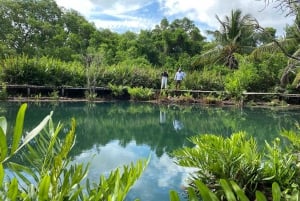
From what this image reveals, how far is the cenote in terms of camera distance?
221 inches

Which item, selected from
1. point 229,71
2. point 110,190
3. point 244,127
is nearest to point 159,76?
point 229,71

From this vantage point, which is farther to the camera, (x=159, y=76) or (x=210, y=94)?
(x=159, y=76)

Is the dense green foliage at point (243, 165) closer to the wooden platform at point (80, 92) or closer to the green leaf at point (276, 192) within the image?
the green leaf at point (276, 192)

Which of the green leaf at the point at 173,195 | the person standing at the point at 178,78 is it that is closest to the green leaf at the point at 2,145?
the green leaf at the point at 173,195

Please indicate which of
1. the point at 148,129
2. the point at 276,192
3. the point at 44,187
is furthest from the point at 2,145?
the point at 148,129

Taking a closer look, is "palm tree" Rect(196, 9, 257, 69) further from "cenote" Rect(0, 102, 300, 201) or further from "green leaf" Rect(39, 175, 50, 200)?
"green leaf" Rect(39, 175, 50, 200)

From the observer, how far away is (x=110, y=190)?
1.46m

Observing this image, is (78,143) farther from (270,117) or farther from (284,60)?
(284,60)

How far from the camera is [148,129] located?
10.5 metres

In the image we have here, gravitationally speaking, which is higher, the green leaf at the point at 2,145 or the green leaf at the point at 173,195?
the green leaf at the point at 2,145

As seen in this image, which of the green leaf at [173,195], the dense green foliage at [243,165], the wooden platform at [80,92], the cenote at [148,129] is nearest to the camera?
the green leaf at [173,195]

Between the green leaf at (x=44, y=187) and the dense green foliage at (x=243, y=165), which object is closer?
the green leaf at (x=44, y=187)

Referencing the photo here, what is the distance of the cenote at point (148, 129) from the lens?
18.4ft

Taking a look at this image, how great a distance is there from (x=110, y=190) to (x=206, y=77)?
1838 cm
